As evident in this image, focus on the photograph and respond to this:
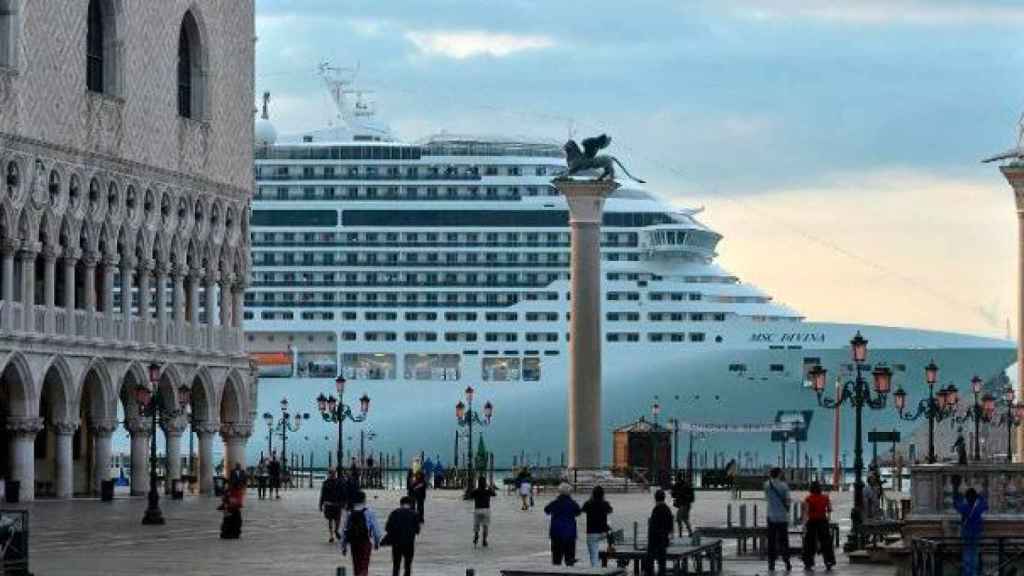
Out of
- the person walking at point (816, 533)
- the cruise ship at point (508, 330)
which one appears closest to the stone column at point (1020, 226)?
Result: the person walking at point (816, 533)

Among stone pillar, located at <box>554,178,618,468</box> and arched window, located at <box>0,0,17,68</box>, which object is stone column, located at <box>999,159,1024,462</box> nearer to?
stone pillar, located at <box>554,178,618,468</box>

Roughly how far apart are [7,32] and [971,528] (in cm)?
3780

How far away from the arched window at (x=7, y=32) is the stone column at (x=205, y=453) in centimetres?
1501

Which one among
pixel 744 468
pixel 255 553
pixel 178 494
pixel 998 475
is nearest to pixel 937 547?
pixel 998 475

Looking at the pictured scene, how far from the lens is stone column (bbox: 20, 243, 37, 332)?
2591 inches

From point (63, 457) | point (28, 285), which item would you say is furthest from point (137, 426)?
point (28, 285)

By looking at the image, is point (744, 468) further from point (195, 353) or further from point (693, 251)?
point (195, 353)

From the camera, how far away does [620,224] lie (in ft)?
406

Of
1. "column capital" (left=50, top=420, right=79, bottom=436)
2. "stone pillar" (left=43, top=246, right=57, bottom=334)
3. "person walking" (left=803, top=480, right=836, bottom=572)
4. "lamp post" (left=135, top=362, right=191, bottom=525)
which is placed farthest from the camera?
"column capital" (left=50, top=420, right=79, bottom=436)

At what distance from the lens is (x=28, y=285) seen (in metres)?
65.9

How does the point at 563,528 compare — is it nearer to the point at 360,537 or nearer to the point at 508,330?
the point at 360,537

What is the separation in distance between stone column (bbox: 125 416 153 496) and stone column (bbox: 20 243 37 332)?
7.72 metres

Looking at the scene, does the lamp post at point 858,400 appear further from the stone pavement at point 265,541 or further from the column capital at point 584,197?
the column capital at point 584,197

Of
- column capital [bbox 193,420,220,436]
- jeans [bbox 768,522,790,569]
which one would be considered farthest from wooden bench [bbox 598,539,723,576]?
column capital [bbox 193,420,220,436]
